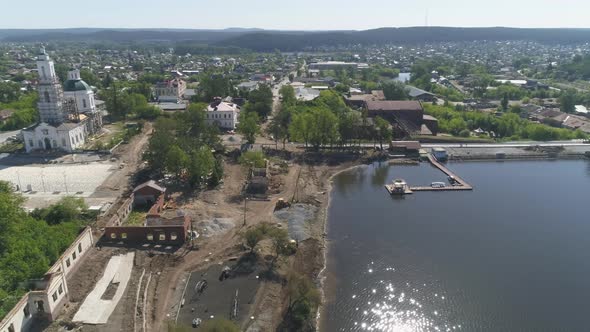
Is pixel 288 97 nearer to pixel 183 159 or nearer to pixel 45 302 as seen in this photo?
pixel 183 159

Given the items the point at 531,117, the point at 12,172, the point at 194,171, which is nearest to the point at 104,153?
the point at 12,172

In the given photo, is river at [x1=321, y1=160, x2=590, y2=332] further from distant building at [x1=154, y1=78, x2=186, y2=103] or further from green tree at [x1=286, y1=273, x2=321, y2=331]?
distant building at [x1=154, y1=78, x2=186, y2=103]

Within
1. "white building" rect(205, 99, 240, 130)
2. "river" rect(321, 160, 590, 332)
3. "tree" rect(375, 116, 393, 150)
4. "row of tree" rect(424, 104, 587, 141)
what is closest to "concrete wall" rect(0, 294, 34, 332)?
"river" rect(321, 160, 590, 332)

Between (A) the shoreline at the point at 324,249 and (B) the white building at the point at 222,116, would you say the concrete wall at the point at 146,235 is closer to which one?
(A) the shoreline at the point at 324,249

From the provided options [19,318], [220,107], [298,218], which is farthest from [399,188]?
[19,318]

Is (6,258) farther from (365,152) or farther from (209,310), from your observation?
(365,152)

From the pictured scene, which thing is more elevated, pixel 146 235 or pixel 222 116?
pixel 222 116
